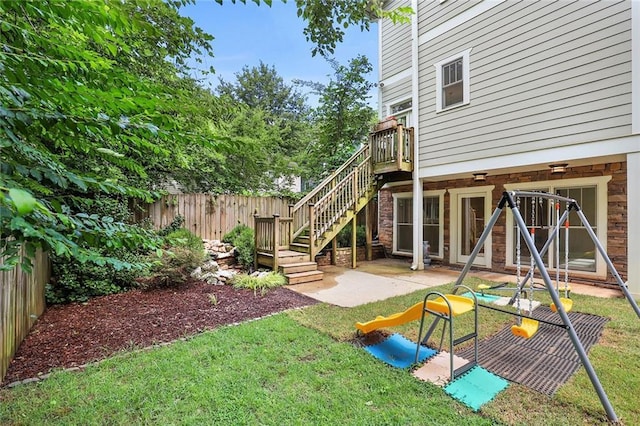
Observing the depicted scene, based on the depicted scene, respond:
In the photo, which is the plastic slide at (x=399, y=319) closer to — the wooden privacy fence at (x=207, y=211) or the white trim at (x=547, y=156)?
the white trim at (x=547, y=156)

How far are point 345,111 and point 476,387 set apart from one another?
418 inches

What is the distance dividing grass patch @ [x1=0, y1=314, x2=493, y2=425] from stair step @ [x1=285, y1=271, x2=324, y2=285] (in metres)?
3.06

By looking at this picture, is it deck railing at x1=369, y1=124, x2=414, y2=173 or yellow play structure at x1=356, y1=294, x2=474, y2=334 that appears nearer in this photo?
yellow play structure at x1=356, y1=294, x2=474, y2=334

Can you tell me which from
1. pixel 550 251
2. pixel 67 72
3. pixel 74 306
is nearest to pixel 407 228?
pixel 550 251

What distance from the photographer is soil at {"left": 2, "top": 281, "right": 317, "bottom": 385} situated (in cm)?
318

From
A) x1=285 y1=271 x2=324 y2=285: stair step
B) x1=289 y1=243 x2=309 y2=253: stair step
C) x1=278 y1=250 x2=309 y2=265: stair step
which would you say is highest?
x1=289 y1=243 x2=309 y2=253: stair step

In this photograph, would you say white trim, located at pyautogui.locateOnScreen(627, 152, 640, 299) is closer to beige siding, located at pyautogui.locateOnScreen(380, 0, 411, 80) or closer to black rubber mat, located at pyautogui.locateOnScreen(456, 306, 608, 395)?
black rubber mat, located at pyautogui.locateOnScreen(456, 306, 608, 395)

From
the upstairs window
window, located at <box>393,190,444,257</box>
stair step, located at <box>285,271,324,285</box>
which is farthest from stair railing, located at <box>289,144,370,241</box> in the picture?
the upstairs window

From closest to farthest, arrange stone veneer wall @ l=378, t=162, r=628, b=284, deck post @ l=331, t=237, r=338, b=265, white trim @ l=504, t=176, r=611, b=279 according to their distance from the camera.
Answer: stone veneer wall @ l=378, t=162, r=628, b=284
white trim @ l=504, t=176, r=611, b=279
deck post @ l=331, t=237, r=338, b=265

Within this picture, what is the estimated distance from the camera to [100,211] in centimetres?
543

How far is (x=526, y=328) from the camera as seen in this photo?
292 centimetres

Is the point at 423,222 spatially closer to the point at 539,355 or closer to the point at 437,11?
the point at 437,11

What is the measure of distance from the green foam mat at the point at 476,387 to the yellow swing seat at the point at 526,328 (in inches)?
16.8

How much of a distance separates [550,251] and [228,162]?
10.4 m
